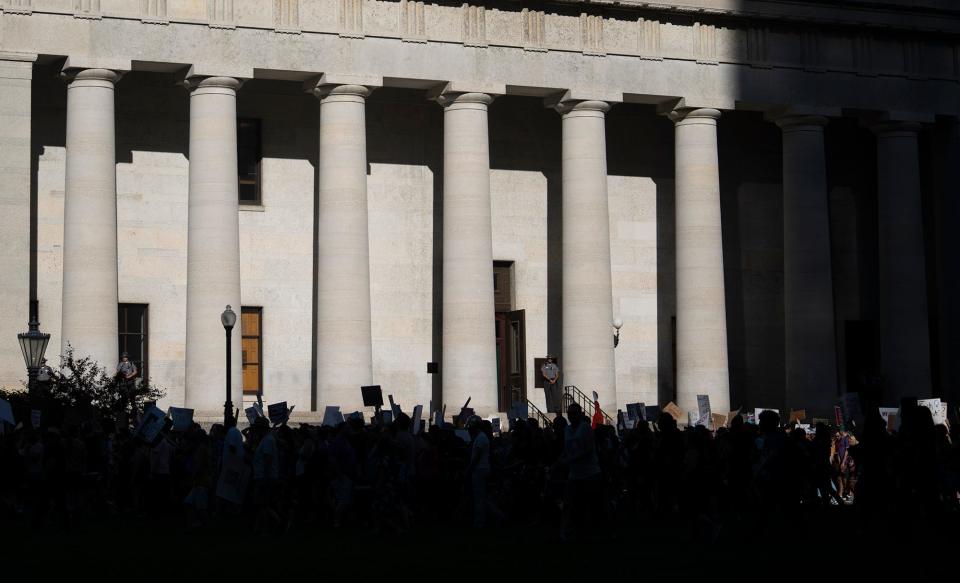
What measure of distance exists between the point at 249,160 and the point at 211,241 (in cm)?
618

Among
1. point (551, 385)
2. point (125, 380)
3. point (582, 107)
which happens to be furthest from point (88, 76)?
point (551, 385)

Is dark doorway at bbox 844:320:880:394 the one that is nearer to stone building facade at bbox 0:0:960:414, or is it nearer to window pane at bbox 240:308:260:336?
stone building facade at bbox 0:0:960:414

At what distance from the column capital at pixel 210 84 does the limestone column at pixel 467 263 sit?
6037mm

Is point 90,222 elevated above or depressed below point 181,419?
above

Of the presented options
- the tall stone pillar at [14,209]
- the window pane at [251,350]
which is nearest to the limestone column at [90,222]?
the tall stone pillar at [14,209]

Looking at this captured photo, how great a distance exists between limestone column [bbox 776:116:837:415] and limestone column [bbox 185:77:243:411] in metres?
16.7

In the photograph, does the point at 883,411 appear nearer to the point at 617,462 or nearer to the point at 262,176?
the point at 617,462

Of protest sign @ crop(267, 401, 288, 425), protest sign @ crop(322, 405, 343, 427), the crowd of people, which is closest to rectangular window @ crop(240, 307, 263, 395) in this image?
protest sign @ crop(322, 405, 343, 427)

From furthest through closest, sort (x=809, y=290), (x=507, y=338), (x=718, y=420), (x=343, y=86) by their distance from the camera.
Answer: (x=507, y=338)
(x=809, y=290)
(x=343, y=86)
(x=718, y=420)

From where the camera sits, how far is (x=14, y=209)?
40.2 m

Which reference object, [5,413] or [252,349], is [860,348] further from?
[5,413]

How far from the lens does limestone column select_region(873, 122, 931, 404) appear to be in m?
49.9

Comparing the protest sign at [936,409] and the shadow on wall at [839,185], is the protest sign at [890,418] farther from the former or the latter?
the shadow on wall at [839,185]

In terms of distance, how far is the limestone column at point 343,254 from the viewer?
4325 cm
